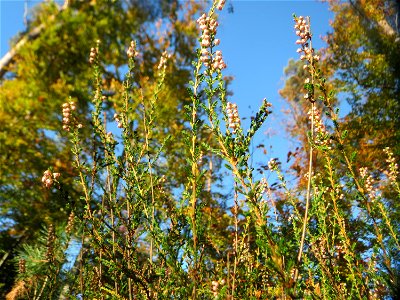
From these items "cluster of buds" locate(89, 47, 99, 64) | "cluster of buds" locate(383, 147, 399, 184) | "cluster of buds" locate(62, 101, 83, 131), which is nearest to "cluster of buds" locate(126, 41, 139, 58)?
"cluster of buds" locate(89, 47, 99, 64)

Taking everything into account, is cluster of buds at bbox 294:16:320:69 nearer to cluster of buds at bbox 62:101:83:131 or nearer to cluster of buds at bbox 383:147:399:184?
cluster of buds at bbox 62:101:83:131

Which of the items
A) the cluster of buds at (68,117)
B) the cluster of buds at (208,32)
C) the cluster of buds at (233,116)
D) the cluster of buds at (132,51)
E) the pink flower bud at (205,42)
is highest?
the cluster of buds at (132,51)

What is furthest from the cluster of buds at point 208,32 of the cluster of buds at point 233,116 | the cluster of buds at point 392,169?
the cluster of buds at point 392,169

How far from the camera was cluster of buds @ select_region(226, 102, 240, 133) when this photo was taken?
1578mm

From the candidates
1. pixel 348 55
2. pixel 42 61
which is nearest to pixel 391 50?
pixel 348 55

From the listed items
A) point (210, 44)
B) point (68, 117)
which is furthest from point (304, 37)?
point (68, 117)

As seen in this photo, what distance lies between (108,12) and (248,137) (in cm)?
833

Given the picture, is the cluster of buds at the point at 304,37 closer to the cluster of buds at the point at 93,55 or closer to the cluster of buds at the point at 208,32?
the cluster of buds at the point at 208,32

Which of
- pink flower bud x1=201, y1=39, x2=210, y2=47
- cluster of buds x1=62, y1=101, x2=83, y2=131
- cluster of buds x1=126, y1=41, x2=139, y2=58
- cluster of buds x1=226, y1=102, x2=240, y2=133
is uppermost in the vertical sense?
cluster of buds x1=126, y1=41, x2=139, y2=58

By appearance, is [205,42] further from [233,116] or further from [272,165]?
[272,165]

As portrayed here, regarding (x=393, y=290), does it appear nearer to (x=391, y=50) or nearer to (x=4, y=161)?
(x=4, y=161)

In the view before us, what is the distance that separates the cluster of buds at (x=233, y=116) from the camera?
5.18 ft

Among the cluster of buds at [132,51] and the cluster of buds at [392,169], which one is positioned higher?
the cluster of buds at [392,169]

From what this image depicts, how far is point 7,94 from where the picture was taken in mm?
6547
